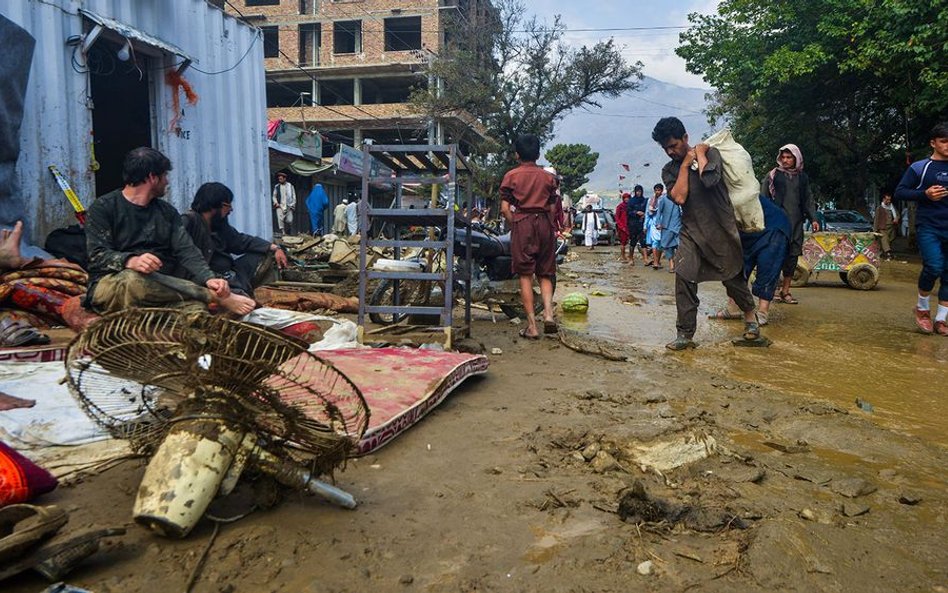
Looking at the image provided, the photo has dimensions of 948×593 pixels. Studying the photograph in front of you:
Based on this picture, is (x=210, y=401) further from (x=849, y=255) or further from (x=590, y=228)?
(x=590, y=228)

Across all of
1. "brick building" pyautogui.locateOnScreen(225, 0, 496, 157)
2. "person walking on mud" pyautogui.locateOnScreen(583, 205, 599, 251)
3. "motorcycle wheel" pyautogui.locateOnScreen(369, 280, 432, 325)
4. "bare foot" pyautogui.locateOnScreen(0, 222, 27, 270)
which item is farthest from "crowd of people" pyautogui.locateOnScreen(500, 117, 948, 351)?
"brick building" pyautogui.locateOnScreen(225, 0, 496, 157)

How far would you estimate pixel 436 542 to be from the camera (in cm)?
189

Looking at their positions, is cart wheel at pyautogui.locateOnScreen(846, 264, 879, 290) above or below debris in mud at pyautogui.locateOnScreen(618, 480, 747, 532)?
above

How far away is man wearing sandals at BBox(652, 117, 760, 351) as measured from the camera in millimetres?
4801

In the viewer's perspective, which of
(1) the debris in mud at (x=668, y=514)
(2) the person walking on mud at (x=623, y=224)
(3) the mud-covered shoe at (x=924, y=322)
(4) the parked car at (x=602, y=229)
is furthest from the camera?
(4) the parked car at (x=602, y=229)

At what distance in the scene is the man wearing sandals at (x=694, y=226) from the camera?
15.8 feet

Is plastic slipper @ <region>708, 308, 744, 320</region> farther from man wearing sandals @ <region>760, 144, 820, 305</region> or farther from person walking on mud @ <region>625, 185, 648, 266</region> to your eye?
person walking on mud @ <region>625, 185, 648, 266</region>

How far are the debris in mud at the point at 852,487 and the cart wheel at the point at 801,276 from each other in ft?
26.7

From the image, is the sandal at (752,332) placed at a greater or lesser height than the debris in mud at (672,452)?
greater

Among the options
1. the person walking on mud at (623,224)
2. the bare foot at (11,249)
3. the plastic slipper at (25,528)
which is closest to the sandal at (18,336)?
the bare foot at (11,249)

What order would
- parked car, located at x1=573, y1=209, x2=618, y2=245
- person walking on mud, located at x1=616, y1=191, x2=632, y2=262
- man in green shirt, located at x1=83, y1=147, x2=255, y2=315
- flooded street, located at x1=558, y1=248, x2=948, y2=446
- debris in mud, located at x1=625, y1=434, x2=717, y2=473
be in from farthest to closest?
parked car, located at x1=573, y1=209, x2=618, y2=245 → person walking on mud, located at x1=616, y1=191, x2=632, y2=262 → flooded street, located at x1=558, y1=248, x2=948, y2=446 → man in green shirt, located at x1=83, y1=147, x2=255, y2=315 → debris in mud, located at x1=625, y1=434, x2=717, y2=473

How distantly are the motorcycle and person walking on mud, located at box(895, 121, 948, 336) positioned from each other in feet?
10.3

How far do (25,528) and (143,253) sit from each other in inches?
87.4

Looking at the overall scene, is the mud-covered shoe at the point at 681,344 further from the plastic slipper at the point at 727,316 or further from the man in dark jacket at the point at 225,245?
the man in dark jacket at the point at 225,245
